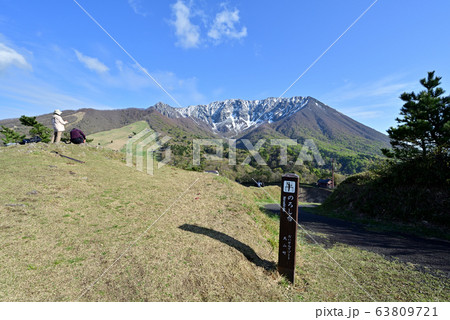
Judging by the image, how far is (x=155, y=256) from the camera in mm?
5184

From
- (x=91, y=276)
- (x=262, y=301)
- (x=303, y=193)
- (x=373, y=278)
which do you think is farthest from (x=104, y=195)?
(x=303, y=193)

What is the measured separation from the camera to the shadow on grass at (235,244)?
555 centimetres

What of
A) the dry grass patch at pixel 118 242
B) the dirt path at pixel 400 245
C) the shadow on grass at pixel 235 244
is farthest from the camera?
the dirt path at pixel 400 245

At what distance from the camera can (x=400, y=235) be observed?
362 inches

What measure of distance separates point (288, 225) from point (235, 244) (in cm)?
190

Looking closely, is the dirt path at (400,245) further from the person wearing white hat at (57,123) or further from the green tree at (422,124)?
the person wearing white hat at (57,123)

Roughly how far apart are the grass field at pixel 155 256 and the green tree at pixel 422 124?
1177 centimetres

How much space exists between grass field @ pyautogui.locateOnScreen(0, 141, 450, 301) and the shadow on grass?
3cm

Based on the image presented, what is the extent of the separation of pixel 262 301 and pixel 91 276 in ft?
11.7

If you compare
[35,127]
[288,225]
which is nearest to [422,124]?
[288,225]

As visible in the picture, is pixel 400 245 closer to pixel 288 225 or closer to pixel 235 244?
pixel 288 225

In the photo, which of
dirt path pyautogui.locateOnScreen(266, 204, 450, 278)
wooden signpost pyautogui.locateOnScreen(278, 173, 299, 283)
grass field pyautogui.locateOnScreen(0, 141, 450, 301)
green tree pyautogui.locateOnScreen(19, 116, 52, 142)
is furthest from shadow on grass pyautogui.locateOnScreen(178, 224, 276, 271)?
green tree pyautogui.locateOnScreen(19, 116, 52, 142)

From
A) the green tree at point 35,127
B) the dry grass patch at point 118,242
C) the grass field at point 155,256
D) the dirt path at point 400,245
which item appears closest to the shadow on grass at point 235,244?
the grass field at point 155,256
